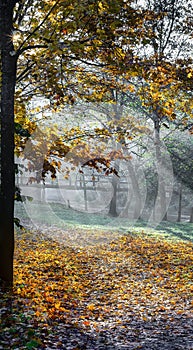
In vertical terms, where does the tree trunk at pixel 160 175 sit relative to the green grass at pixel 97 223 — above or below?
above

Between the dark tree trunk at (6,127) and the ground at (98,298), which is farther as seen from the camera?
the dark tree trunk at (6,127)

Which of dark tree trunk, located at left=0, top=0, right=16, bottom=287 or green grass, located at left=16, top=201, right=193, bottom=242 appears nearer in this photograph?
dark tree trunk, located at left=0, top=0, right=16, bottom=287

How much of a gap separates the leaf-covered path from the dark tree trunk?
994mm

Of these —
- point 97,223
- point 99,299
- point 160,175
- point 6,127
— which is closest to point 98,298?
point 99,299

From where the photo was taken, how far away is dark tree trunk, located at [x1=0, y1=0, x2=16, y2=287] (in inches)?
267

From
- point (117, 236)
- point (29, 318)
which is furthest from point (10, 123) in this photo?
point (117, 236)

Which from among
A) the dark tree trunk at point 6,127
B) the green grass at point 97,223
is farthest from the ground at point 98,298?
the green grass at point 97,223

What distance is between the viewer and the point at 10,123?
22.5ft

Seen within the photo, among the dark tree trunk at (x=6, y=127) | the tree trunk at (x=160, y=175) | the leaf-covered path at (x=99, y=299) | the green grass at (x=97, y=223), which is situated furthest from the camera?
the tree trunk at (x=160, y=175)

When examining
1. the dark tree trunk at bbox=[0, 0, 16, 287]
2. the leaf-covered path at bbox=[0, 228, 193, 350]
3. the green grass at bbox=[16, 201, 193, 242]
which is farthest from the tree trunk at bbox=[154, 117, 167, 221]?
the dark tree trunk at bbox=[0, 0, 16, 287]

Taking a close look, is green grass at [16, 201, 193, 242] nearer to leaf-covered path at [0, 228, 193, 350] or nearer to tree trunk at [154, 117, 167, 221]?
tree trunk at [154, 117, 167, 221]

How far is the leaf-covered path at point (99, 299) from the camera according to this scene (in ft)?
17.0

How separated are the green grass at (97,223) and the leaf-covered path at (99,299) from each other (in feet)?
19.3

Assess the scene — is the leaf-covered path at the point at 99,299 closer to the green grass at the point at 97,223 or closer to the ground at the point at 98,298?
the ground at the point at 98,298
